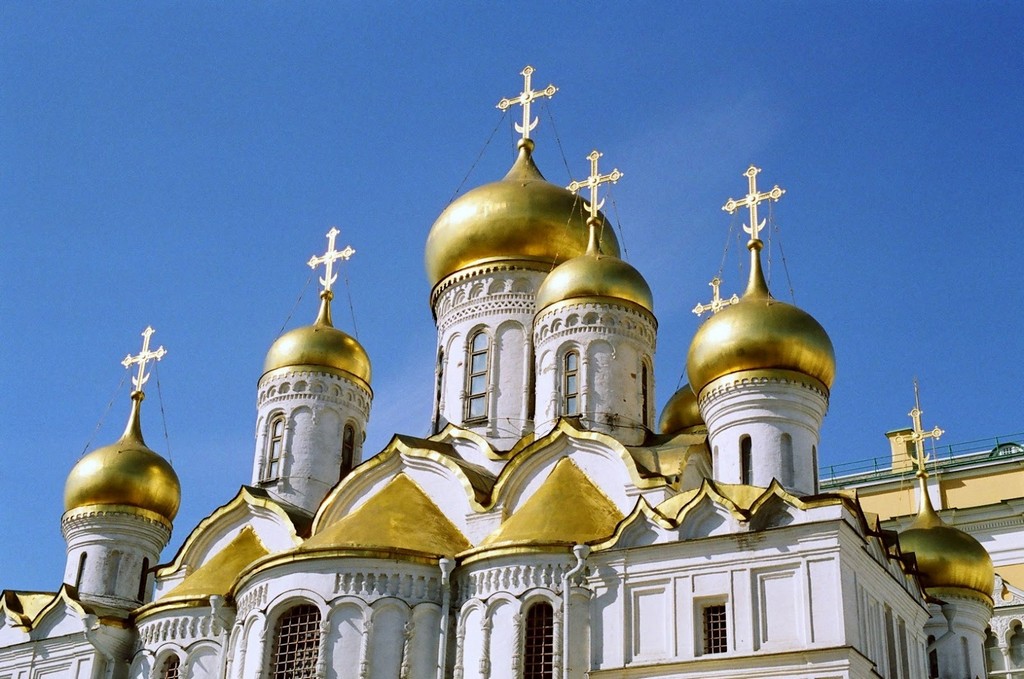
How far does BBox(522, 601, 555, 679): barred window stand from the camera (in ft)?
55.6

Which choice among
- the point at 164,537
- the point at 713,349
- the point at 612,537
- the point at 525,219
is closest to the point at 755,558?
the point at 612,537

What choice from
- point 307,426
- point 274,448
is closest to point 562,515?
point 307,426

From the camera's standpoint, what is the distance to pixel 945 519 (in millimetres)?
25953

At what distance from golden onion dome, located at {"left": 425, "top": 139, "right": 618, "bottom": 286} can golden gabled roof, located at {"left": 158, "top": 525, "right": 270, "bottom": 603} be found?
5250mm

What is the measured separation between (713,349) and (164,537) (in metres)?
9.66

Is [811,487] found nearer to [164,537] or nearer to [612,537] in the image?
[612,537]

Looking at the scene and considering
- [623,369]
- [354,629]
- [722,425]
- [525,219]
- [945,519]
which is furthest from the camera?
[945,519]

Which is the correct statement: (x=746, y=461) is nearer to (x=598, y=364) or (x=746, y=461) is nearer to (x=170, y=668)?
(x=598, y=364)

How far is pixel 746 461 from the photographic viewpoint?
61.1 feet

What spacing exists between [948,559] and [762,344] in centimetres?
492

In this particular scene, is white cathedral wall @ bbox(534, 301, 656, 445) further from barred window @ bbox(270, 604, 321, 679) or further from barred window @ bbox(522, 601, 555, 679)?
barred window @ bbox(270, 604, 321, 679)

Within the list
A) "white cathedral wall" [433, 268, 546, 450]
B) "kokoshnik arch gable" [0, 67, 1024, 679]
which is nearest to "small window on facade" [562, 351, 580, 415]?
"kokoshnik arch gable" [0, 67, 1024, 679]

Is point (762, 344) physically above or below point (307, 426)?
below

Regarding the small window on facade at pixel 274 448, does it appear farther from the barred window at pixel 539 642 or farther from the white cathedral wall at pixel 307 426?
the barred window at pixel 539 642
